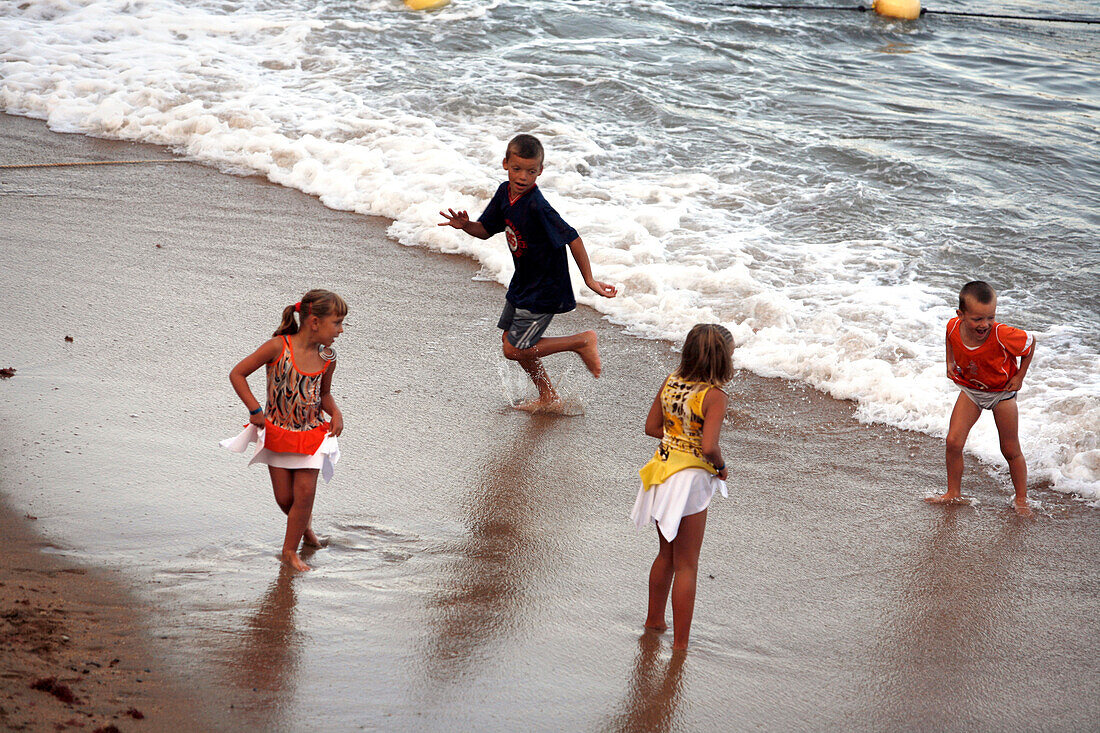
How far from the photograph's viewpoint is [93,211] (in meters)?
7.69

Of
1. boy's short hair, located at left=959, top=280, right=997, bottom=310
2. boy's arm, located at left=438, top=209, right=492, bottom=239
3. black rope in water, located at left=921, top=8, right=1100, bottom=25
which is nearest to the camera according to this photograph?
boy's short hair, located at left=959, top=280, right=997, bottom=310

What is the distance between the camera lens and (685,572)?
A: 3.52 m

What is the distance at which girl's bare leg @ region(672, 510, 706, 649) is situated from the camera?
3.49 meters

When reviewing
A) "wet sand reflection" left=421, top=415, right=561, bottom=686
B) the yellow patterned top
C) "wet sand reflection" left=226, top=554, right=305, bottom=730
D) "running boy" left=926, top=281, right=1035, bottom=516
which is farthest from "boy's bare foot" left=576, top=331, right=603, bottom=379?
"wet sand reflection" left=226, top=554, right=305, bottom=730

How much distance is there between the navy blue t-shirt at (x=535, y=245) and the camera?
5.28 meters

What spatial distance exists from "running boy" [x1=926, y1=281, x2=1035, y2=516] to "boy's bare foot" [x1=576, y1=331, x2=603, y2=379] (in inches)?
77.9

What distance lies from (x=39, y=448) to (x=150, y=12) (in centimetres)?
1114

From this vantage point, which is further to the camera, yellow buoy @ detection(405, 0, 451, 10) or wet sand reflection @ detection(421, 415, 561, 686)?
yellow buoy @ detection(405, 0, 451, 10)

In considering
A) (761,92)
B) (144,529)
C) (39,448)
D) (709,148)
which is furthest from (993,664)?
(761,92)

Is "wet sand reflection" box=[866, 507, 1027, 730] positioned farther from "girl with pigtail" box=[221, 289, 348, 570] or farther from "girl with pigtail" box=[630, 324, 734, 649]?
"girl with pigtail" box=[221, 289, 348, 570]

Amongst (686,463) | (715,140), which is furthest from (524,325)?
(715,140)

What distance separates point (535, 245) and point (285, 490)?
2158mm

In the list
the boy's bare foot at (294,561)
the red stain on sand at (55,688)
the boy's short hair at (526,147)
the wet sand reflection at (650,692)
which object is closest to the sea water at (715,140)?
the boy's short hair at (526,147)

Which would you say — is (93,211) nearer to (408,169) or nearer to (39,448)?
(408,169)
